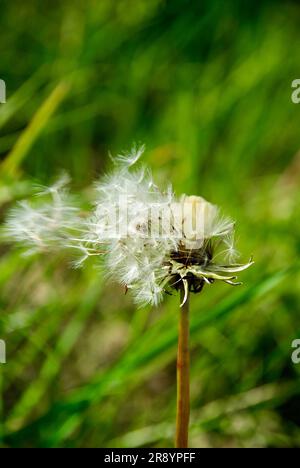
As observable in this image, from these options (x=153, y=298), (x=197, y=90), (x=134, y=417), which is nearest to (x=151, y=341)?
(x=134, y=417)

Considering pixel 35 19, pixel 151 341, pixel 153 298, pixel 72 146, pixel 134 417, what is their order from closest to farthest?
1. pixel 153 298
2. pixel 151 341
3. pixel 134 417
4. pixel 72 146
5. pixel 35 19

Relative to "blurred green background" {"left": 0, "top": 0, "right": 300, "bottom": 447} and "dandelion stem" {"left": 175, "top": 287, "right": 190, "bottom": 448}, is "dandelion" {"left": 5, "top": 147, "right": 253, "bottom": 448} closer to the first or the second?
"dandelion stem" {"left": 175, "top": 287, "right": 190, "bottom": 448}

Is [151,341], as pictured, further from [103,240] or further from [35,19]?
[35,19]

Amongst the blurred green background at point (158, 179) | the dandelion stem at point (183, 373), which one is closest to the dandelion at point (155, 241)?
the dandelion stem at point (183, 373)

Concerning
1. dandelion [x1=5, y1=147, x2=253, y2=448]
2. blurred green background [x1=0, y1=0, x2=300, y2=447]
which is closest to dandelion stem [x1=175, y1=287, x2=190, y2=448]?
dandelion [x1=5, y1=147, x2=253, y2=448]

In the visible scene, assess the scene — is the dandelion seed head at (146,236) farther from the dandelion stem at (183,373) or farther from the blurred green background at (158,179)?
the blurred green background at (158,179)

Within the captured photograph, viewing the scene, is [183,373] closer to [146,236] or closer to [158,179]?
[146,236]

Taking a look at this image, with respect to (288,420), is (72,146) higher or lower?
higher
